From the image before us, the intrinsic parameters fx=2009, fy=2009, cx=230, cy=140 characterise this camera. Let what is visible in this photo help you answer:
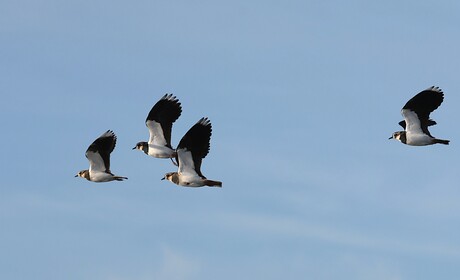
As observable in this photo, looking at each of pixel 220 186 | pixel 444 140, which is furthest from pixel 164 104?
pixel 444 140

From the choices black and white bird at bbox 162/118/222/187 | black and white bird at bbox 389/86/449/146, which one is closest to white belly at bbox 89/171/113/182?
black and white bird at bbox 162/118/222/187

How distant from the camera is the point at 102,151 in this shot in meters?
116

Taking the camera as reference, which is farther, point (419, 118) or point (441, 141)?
point (419, 118)

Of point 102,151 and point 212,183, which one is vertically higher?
point 102,151

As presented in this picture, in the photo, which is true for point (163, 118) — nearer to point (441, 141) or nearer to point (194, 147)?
point (194, 147)

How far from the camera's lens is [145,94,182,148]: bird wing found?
11625 cm

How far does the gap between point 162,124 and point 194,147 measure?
7396 millimetres

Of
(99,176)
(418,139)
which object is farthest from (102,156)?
(418,139)

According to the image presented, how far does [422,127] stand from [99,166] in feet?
61.9

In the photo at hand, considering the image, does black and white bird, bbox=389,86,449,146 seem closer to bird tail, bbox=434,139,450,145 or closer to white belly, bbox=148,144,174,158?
bird tail, bbox=434,139,450,145

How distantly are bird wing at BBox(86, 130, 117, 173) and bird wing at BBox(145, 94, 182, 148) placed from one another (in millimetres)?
2647

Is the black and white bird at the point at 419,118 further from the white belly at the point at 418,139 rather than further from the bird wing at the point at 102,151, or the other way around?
the bird wing at the point at 102,151

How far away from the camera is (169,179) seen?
112875 mm

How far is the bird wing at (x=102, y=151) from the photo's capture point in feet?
381
